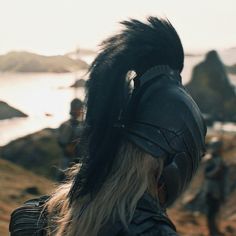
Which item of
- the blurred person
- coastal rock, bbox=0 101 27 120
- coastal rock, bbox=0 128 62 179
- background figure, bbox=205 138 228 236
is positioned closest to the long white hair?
the blurred person

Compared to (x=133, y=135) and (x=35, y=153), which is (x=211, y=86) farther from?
(x=133, y=135)

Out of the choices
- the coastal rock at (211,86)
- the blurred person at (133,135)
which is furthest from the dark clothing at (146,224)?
the coastal rock at (211,86)

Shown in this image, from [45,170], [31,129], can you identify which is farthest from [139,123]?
[31,129]

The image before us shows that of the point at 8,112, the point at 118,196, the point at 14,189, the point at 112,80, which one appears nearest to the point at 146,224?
the point at 118,196

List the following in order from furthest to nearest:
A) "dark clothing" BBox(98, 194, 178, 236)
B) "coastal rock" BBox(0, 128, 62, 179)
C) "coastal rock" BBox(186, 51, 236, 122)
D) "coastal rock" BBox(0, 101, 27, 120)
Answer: "coastal rock" BBox(186, 51, 236, 122), "coastal rock" BBox(0, 128, 62, 179), "coastal rock" BBox(0, 101, 27, 120), "dark clothing" BBox(98, 194, 178, 236)

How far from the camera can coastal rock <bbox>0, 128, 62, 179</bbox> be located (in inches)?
934

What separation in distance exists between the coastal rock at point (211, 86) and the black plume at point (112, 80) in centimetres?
4018

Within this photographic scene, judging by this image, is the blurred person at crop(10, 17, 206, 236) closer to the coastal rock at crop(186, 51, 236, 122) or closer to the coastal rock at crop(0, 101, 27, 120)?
the coastal rock at crop(0, 101, 27, 120)

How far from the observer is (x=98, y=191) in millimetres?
1774

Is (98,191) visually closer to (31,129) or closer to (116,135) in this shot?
(116,135)

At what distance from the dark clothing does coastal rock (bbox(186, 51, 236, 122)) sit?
40.4 metres

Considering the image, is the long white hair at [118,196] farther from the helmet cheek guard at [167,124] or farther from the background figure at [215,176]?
the background figure at [215,176]

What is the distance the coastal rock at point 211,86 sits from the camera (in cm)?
4216

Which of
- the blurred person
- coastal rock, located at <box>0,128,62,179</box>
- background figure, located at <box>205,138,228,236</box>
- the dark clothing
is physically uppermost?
the blurred person
